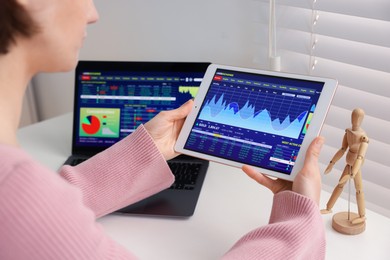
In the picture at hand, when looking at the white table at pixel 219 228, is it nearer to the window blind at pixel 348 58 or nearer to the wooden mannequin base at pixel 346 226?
the wooden mannequin base at pixel 346 226

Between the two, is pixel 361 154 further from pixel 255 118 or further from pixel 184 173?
pixel 184 173

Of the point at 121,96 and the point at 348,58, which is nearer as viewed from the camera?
the point at 348,58

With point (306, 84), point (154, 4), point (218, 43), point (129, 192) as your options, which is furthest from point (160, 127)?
point (154, 4)

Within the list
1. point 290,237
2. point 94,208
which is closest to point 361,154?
point 290,237

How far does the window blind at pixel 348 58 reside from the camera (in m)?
0.96

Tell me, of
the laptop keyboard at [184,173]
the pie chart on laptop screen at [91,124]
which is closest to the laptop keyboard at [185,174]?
the laptop keyboard at [184,173]

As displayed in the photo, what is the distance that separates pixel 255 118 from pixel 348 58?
27 centimetres

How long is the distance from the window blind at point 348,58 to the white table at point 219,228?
0.17m

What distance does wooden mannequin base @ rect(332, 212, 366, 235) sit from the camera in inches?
33.1

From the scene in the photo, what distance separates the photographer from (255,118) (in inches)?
34.8

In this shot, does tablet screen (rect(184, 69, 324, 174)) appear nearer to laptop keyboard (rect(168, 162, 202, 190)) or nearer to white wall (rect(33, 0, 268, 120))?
laptop keyboard (rect(168, 162, 202, 190))

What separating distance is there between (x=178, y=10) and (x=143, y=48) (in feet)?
0.56

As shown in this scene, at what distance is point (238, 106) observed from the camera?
2.97 feet

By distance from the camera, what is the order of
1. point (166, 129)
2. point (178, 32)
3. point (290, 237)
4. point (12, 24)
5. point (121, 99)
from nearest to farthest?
point (12, 24) < point (290, 237) < point (166, 129) < point (121, 99) < point (178, 32)
